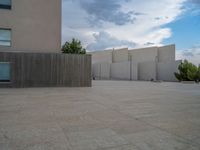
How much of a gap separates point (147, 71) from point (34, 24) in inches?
871

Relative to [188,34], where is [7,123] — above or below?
below

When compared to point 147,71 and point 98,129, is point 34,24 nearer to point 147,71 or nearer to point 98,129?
point 98,129

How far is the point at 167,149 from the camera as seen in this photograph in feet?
11.4

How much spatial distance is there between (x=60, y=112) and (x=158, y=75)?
28.2m

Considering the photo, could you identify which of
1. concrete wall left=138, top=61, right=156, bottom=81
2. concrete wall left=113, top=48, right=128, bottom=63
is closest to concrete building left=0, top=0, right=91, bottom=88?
concrete wall left=138, top=61, right=156, bottom=81

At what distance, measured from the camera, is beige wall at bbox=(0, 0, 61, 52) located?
15.2 m

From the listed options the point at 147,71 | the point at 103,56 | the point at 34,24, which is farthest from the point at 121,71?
the point at 34,24

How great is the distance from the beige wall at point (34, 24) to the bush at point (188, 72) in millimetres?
18303

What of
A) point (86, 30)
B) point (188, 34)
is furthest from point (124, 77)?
point (188, 34)

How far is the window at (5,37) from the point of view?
1500 centimetres

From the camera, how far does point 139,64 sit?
34.6m

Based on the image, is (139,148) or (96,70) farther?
(96,70)

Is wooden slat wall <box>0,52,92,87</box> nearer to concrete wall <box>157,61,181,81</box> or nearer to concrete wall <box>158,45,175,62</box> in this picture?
concrete wall <box>157,61,181,81</box>

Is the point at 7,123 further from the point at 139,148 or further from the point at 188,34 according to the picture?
the point at 188,34
